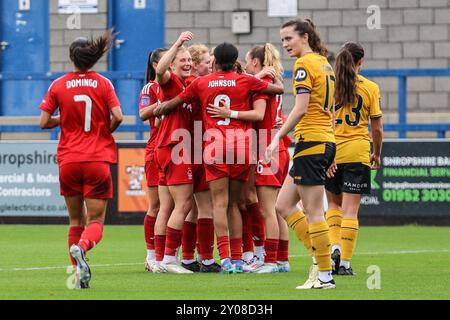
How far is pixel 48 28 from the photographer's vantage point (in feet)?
86.8

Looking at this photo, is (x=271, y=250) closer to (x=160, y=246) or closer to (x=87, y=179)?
(x=160, y=246)

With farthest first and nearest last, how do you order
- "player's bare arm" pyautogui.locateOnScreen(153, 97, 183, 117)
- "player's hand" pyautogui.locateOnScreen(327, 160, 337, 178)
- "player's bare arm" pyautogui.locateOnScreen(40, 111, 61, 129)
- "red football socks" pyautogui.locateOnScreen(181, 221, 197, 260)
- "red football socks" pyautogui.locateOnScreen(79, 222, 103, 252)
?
1. "red football socks" pyautogui.locateOnScreen(181, 221, 197, 260)
2. "player's bare arm" pyautogui.locateOnScreen(153, 97, 183, 117)
3. "player's hand" pyautogui.locateOnScreen(327, 160, 337, 178)
4. "player's bare arm" pyautogui.locateOnScreen(40, 111, 61, 129)
5. "red football socks" pyautogui.locateOnScreen(79, 222, 103, 252)

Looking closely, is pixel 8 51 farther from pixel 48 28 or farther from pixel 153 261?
pixel 153 261

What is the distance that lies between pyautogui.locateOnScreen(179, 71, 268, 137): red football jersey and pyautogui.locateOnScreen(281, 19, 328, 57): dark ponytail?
4.32 ft

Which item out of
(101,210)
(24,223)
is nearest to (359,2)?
(24,223)

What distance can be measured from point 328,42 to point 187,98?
42.6ft

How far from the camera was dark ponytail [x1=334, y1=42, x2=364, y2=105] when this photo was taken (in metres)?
12.0

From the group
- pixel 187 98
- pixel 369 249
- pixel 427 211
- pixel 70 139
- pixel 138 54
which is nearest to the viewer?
pixel 70 139

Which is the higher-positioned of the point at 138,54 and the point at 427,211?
the point at 138,54

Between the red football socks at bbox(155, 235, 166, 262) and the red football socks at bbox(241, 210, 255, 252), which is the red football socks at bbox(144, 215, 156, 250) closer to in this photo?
the red football socks at bbox(155, 235, 166, 262)

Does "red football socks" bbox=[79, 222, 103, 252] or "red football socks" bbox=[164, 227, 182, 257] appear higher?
"red football socks" bbox=[79, 222, 103, 252]

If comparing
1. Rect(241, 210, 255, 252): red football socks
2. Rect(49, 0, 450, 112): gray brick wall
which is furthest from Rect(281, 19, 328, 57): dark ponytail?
Rect(49, 0, 450, 112): gray brick wall

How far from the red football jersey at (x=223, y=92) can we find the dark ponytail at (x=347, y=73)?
0.66m

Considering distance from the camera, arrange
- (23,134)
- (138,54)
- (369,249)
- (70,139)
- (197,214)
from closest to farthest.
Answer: (70,139), (197,214), (369,249), (23,134), (138,54)
